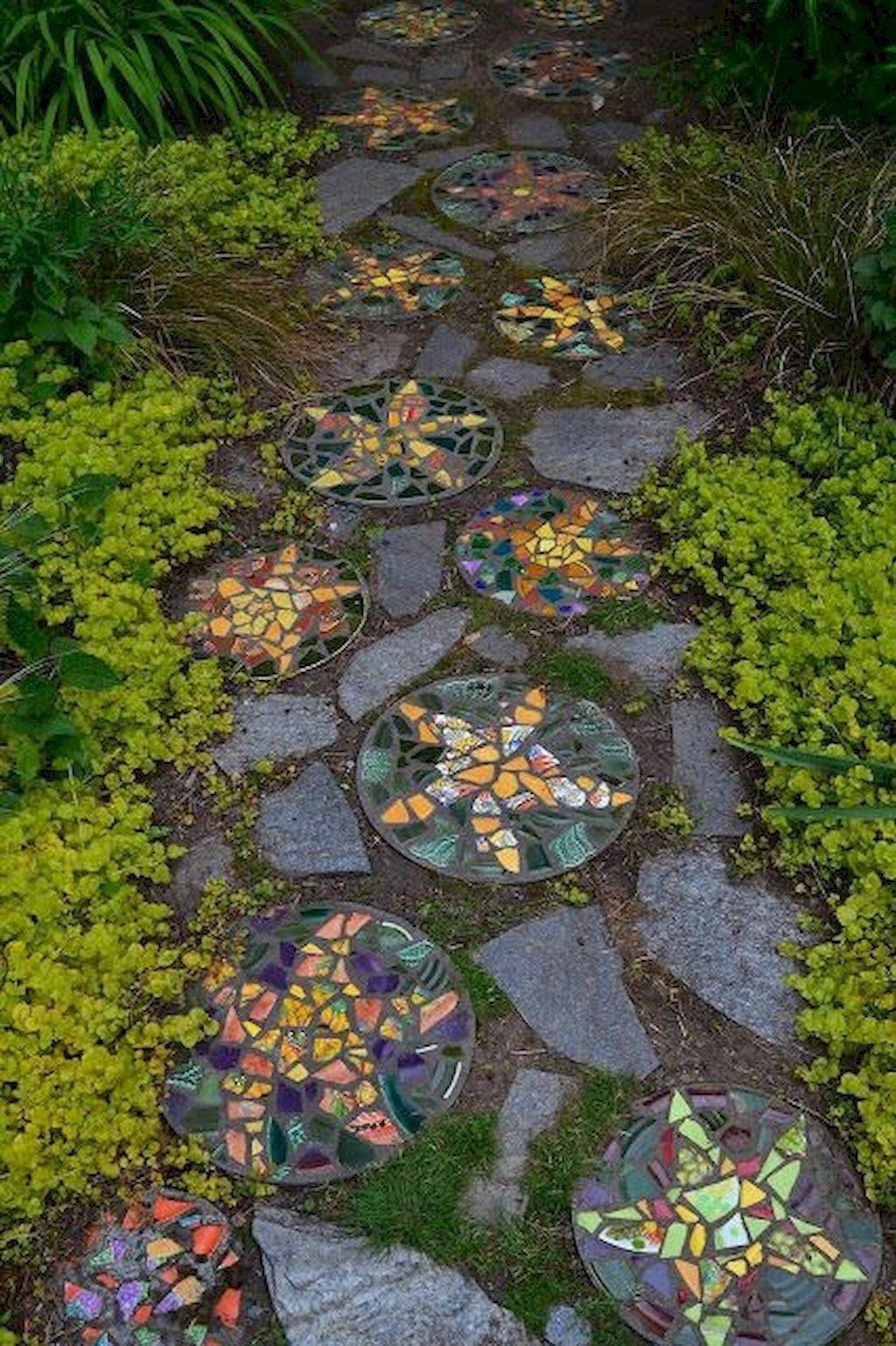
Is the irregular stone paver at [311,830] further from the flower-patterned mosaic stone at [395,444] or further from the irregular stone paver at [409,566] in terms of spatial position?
the flower-patterned mosaic stone at [395,444]

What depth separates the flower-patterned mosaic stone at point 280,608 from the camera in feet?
10.2

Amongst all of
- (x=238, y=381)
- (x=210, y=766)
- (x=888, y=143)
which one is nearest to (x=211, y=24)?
(x=238, y=381)

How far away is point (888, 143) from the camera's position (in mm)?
4223

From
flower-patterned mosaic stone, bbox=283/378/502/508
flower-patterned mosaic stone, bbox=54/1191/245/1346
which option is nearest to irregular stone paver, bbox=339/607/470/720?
flower-patterned mosaic stone, bbox=283/378/502/508

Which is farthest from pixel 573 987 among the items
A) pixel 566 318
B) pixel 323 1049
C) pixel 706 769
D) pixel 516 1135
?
pixel 566 318

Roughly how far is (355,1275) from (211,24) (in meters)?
4.17

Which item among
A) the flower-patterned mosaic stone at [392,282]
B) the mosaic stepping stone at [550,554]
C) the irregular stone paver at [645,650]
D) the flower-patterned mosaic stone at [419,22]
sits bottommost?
the irregular stone paver at [645,650]

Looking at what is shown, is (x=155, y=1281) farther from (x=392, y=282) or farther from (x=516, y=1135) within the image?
(x=392, y=282)

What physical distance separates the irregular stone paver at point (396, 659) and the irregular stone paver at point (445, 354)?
1.01 m

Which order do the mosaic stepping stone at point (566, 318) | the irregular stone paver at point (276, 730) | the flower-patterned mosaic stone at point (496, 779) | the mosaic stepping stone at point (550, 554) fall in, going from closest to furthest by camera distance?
1. the flower-patterned mosaic stone at point (496, 779)
2. the irregular stone paver at point (276, 730)
3. the mosaic stepping stone at point (550, 554)
4. the mosaic stepping stone at point (566, 318)

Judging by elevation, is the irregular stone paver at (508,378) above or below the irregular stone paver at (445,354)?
below

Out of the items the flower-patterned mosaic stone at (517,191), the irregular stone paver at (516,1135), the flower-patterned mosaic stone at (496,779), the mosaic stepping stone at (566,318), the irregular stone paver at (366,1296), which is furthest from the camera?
the flower-patterned mosaic stone at (517,191)

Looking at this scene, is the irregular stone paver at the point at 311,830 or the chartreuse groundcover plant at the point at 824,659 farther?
the irregular stone paver at the point at 311,830

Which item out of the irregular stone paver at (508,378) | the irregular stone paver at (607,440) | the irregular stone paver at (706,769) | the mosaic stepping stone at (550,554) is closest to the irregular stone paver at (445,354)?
the irregular stone paver at (508,378)
